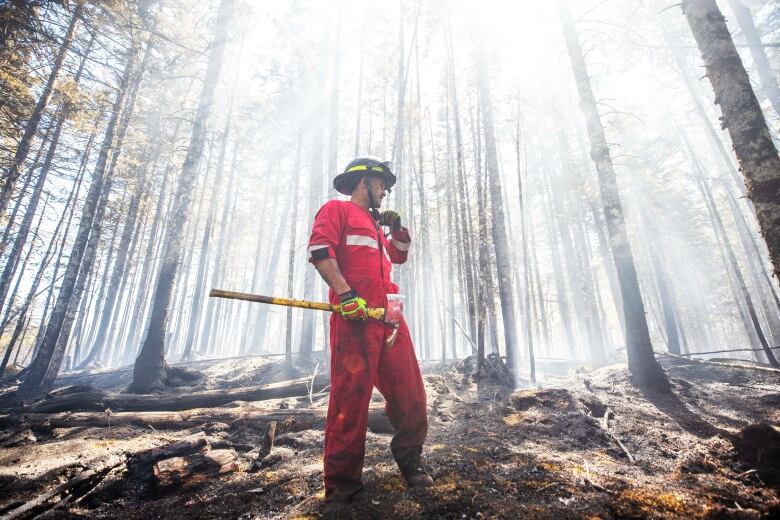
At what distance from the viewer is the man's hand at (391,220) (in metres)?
3.45

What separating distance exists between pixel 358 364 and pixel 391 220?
1574mm

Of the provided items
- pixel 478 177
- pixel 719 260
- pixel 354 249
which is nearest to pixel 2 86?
pixel 354 249

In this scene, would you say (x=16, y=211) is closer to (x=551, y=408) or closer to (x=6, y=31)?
(x=6, y=31)

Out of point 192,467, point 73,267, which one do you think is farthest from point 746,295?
point 73,267

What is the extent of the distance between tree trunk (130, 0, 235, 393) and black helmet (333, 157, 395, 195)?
7.30 m

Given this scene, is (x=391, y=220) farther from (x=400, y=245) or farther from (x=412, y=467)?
(x=412, y=467)

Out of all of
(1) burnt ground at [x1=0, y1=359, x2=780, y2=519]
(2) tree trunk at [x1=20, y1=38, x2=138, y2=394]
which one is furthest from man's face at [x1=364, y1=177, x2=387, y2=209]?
(2) tree trunk at [x1=20, y1=38, x2=138, y2=394]

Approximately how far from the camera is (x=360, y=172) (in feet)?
11.0

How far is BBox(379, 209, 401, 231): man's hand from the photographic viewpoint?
345 cm

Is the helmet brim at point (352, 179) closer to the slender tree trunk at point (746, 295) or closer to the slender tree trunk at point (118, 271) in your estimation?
the slender tree trunk at point (746, 295)

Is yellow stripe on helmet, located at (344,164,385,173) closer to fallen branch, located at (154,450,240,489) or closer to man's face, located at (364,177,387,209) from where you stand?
man's face, located at (364,177,387,209)

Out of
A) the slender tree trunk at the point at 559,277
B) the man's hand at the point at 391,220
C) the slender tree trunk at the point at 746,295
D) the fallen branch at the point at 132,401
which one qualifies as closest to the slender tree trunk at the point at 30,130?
the fallen branch at the point at 132,401

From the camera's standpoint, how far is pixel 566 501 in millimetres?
2277

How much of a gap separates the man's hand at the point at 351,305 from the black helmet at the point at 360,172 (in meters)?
1.25
